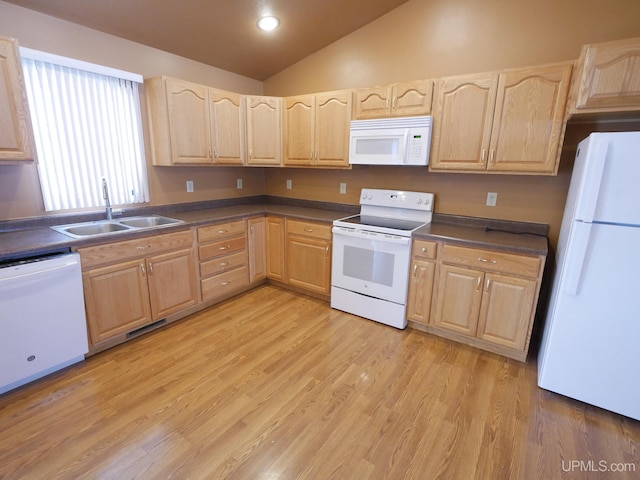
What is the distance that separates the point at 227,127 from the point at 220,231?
43.3 inches

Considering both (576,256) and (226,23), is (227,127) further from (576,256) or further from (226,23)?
(576,256)

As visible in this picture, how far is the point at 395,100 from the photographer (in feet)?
9.13

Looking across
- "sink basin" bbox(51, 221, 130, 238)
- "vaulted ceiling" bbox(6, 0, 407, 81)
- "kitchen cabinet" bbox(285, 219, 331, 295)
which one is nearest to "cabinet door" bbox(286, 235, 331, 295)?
"kitchen cabinet" bbox(285, 219, 331, 295)

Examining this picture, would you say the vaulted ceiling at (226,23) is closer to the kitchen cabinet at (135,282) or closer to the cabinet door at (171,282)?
the kitchen cabinet at (135,282)

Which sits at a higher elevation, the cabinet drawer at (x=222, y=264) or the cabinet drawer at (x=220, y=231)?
the cabinet drawer at (x=220, y=231)

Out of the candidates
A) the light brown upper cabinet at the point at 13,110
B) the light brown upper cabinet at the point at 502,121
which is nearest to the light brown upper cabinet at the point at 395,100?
the light brown upper cabinet at the point at 502,121

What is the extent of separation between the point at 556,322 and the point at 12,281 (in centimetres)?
323

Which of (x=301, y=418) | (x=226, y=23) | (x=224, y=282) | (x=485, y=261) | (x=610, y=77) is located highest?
(x=226, y=23)

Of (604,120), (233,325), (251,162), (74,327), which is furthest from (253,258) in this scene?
(604,120)

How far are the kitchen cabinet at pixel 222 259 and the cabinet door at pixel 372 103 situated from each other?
160 centimetres

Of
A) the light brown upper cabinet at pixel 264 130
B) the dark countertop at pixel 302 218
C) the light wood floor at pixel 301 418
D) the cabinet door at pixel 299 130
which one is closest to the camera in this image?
the light wood floor at pixel 301 418

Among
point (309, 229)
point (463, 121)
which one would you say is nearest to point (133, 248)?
point (309, 229)

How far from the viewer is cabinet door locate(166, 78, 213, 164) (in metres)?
2.86

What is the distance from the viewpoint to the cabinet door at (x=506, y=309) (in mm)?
2252
